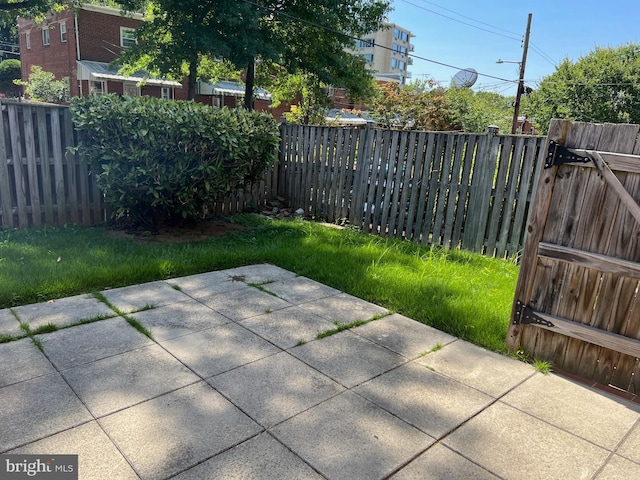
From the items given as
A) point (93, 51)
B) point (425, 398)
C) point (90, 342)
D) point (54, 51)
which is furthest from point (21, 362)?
point (54, 51)

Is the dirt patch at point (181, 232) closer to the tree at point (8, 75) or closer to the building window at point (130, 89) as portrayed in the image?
the building window at point (130, 89)

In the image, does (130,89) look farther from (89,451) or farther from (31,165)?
(89,451)

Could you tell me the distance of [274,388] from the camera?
2.54m

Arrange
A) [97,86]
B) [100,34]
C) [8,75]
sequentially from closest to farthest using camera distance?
[100,34]
[97,86]
[8,75]

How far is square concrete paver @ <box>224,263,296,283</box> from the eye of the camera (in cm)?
446

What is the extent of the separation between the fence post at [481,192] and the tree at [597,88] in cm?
1996

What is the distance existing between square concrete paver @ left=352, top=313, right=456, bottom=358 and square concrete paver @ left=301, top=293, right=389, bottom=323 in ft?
0.49

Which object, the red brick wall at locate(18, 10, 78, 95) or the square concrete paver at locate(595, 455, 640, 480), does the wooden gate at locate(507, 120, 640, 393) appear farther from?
the red brick wall at locate(18, 10, 78, 95)

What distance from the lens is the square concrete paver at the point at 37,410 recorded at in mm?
2029

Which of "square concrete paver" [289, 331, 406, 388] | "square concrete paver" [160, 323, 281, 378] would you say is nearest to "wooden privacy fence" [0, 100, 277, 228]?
"square concrete paver" [160, 323, 281, 378]

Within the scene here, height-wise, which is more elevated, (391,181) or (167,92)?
(167,92)

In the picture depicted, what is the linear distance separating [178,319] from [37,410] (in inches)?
49.7

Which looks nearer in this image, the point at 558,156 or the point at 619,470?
the point at 619,470

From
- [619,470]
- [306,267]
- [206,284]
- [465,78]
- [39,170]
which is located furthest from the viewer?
[465,78]
